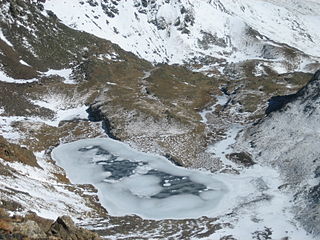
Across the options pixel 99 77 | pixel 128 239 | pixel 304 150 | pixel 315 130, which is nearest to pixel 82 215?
pixel 128 239

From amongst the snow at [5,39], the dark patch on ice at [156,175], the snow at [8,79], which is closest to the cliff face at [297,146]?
the dark patch on ice at [156,175]

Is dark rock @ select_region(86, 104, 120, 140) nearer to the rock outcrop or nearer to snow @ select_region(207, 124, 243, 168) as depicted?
snow @ select_region(207, 124, 243, 168)

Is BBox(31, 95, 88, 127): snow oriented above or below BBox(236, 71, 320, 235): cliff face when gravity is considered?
above

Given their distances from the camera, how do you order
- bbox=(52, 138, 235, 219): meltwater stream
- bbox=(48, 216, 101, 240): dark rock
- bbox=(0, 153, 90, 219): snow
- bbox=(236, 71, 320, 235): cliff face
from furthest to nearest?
bbox=(236, 71, 320, 235): cliff face, bbox=(52, 138, 235, 219): meltwater stream, bbox=(0, 153, 90, 219): snow, bbox=(48, 216, 101, 240): dark rock

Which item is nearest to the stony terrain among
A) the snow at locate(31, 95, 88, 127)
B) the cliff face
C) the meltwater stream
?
the snow at locate(31, 95, 88, 127)

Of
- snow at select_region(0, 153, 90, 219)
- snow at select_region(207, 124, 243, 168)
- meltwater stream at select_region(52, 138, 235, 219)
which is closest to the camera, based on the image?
snow at select_region(0, 153, 90, 219)

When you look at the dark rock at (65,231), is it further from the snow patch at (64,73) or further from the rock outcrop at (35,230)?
the snow patch at (64,73)
